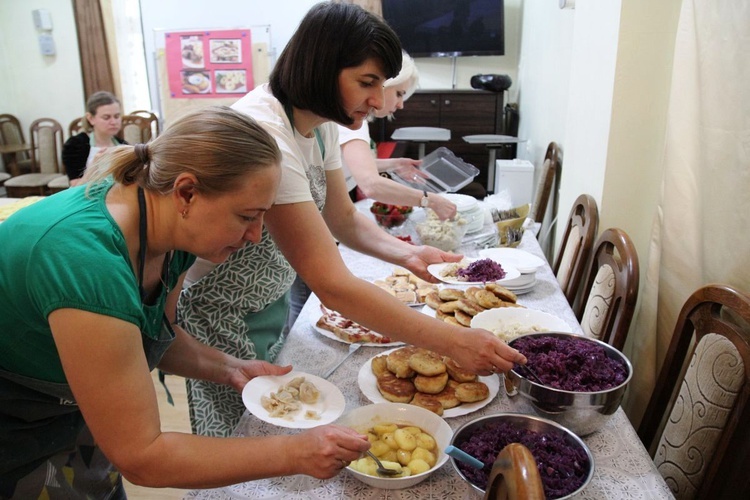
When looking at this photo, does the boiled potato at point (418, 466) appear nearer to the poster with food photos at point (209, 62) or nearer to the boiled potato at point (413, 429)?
the boiled potato at point (413, 429)

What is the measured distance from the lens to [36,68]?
649cm

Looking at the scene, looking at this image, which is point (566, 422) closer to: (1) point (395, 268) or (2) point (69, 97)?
→ (1) point (395, 268)

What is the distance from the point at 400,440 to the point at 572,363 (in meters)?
0.41

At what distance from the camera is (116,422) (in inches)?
31.1

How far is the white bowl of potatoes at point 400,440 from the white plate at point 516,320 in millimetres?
411

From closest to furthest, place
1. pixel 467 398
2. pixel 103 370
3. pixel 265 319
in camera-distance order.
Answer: pixel 103 370 → pixel 467 398 → pixel 265 319

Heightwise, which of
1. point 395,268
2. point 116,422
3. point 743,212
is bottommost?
point 395,268

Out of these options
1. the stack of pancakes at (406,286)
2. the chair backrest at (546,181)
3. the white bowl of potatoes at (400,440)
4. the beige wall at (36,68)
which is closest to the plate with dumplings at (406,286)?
the stack of pancakes at (406,286)

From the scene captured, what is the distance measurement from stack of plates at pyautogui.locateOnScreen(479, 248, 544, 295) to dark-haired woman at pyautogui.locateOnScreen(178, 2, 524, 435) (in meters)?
0.68

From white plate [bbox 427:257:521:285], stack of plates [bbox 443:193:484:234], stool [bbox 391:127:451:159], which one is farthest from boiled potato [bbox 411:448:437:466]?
stool [bbox 391:127:451:159]

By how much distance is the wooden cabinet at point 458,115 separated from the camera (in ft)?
16.1

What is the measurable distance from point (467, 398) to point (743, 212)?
2.55ft

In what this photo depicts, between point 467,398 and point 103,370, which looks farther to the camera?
point 467,398

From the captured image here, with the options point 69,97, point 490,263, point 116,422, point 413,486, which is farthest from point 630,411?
point 69,97
